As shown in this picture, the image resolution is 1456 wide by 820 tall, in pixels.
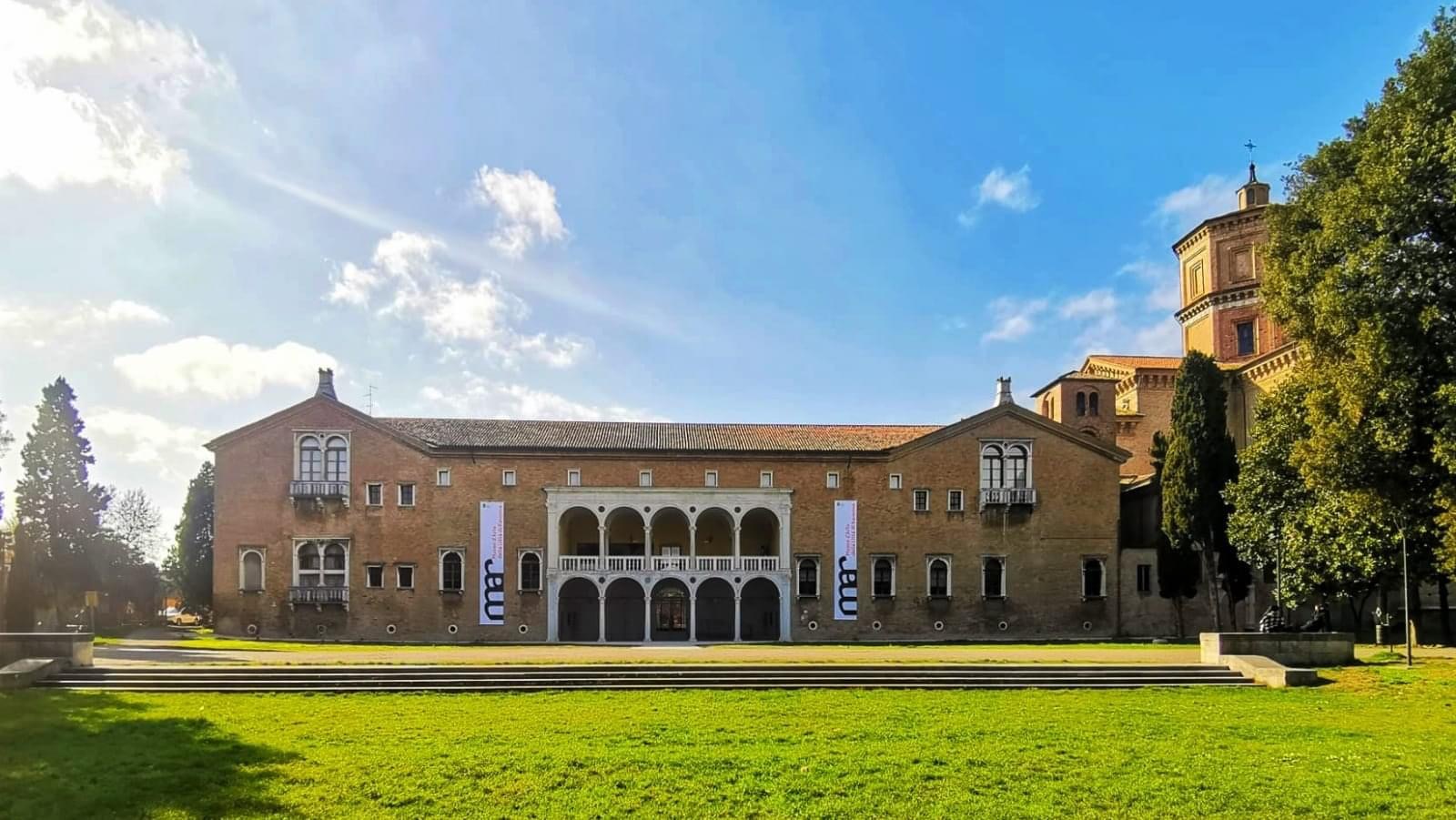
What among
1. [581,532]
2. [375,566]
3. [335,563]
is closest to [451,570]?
[375,566]

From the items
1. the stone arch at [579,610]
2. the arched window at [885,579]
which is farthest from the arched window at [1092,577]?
the stone arch at [579,610]

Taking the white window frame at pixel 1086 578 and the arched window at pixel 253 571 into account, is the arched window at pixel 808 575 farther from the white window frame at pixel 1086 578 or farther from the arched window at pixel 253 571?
the arched window at pixel 253 571

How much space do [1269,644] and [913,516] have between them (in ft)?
68.0

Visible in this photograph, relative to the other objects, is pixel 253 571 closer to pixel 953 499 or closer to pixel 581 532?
pixel 581 532

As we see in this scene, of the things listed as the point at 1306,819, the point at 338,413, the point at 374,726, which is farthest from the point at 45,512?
the point at 1306,819

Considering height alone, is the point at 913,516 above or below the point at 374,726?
above

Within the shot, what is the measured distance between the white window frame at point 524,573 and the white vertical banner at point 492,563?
60cm

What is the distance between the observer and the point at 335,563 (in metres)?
44.0

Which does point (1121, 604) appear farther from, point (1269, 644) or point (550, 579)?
point (550, 579)

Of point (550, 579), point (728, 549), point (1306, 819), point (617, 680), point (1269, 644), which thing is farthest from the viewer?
point (728, 549)

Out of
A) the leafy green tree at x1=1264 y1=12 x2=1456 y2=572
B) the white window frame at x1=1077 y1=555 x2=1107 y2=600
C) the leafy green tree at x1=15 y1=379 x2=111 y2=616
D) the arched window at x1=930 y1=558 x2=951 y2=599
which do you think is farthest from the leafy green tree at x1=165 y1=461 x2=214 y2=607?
the leafy green tree at x1=1264 y1=12 x2=1456 y2=572

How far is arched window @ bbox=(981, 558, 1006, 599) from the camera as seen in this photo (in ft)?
149

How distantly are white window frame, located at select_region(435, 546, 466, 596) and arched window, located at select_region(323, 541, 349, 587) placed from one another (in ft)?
12.5

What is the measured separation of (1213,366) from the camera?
1594 inches
